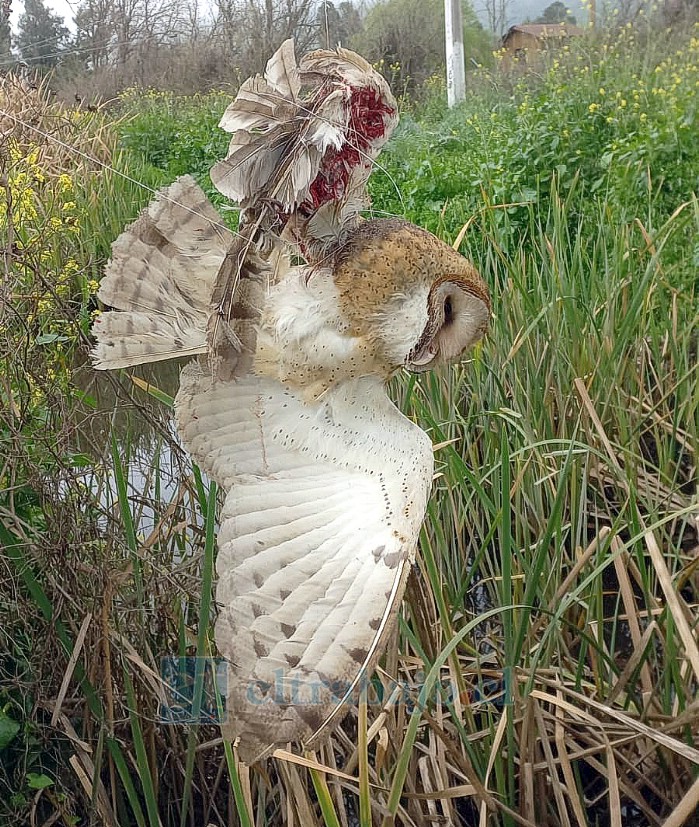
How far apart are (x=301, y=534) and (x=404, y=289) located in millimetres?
200

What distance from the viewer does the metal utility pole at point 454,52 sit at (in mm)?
3525

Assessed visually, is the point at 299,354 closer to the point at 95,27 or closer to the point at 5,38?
the point at 5,38

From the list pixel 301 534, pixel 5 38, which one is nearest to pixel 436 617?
pixel 301 534

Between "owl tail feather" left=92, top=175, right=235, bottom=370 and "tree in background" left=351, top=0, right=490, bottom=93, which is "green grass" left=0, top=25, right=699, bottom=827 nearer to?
"owl tail feather" left=92, top=175, right=235, bottom=370

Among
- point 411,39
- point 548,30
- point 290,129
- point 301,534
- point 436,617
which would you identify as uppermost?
point 548,30

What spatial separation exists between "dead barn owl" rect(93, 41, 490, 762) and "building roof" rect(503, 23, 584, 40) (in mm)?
3859

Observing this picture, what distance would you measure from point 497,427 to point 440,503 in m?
0.20

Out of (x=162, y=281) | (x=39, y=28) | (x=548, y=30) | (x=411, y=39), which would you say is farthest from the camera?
(x=548, y=30)

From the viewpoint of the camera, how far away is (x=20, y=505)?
1046 mm

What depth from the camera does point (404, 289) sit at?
60 centimetres

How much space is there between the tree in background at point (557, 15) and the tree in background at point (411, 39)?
0.34 metres

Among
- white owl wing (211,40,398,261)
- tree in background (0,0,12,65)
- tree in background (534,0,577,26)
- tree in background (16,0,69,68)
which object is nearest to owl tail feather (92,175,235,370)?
white owl wing (211,40,398,261)

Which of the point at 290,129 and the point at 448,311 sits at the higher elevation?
the point at 290,129

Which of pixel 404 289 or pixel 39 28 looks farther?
pixel 39 28
